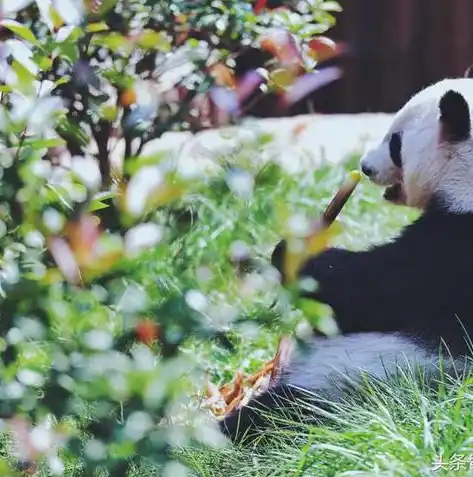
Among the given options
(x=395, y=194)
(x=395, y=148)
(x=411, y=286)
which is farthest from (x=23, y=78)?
(x=395, y=194)

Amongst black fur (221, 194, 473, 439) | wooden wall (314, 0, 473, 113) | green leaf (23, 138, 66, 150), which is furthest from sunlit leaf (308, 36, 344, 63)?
wooden wall (314, 0, 473, 113)

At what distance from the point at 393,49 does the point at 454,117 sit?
17.1 ft

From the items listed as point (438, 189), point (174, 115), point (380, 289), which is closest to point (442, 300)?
point (380, 289)

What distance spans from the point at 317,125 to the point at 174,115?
3187 millimetres

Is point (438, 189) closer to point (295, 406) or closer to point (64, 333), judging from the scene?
point (295, 406)

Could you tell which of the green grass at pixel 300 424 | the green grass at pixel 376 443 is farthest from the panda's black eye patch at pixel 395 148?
the green grass at pixel 376 443

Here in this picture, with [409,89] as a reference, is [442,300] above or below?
above

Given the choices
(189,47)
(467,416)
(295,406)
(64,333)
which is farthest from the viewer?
(189,47)

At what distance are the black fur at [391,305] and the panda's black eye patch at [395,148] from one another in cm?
29

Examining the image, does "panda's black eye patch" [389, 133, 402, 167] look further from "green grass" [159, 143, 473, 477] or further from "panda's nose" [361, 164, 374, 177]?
"green grass" [159, 143, 473, 477]

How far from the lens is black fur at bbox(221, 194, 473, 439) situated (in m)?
2.66

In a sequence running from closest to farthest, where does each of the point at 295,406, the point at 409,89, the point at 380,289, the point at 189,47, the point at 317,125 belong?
1. the point at 295,406
2. the point at 380,289
3. the point at 189,47
4. the point at 317,125
5. the point at 409,89

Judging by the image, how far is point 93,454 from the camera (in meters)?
1.23

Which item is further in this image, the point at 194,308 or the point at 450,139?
the point at 450,139
